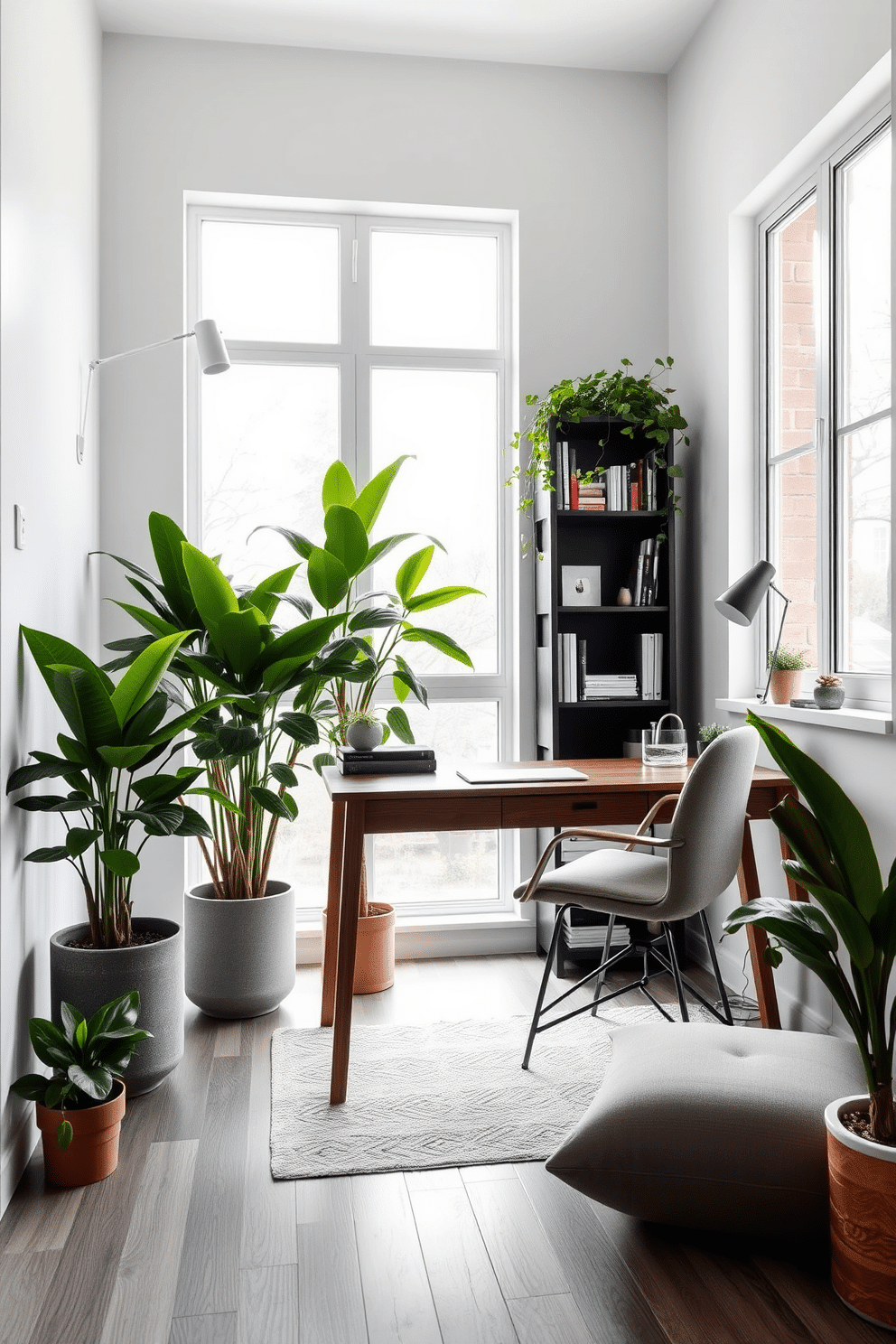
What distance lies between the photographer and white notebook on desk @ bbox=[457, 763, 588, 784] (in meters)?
2.69

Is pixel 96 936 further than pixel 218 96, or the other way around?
pixel 218 96

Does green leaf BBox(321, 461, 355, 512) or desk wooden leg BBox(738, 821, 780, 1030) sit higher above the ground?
green leaf BBox(321, 461, 355, 512)

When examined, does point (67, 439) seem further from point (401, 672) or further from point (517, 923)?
point (517, 923)

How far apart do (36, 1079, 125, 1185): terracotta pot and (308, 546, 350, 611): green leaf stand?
1.43 metres

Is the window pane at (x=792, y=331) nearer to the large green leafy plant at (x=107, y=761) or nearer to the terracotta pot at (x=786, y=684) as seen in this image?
the terracotta pot at (x=786, y=684)

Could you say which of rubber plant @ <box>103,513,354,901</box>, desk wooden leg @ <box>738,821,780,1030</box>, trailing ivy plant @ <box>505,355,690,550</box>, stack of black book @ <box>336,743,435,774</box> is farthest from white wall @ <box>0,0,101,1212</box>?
desk wooden leg @ <box>738,821,780,1030</box>

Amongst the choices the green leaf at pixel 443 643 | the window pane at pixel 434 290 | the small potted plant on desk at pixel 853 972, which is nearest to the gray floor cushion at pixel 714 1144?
the small potted plant on desk at pixel 853 972

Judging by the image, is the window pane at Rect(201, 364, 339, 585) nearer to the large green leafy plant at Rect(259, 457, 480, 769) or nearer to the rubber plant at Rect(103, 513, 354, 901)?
the large green leafy plant at Rect(259, 457, 480, 769)

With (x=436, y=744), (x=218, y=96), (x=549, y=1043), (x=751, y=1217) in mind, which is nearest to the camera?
(x=751, y=1217)

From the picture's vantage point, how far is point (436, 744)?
3826 millimetres

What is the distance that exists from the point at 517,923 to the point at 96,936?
170 centimetres

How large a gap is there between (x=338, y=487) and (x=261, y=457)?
0.65 meters

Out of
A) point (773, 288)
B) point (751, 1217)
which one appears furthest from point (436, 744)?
point (751, 1217)

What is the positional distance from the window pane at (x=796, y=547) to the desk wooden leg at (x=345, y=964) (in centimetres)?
143
